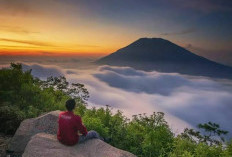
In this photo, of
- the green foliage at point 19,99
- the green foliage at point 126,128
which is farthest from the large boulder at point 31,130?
the green foliage at point 19,99

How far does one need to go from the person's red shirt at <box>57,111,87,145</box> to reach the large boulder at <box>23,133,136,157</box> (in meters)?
0.15

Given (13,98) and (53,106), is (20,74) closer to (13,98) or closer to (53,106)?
(13,98)

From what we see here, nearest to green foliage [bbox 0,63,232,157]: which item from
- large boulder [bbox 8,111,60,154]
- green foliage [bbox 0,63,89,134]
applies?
green foliage [bbox 0,63,89,134]

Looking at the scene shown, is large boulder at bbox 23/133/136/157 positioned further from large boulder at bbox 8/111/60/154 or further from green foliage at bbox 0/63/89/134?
green foliage at bbox 0/63/89/134

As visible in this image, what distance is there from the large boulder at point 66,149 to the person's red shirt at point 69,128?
152mm

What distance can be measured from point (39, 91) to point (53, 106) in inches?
67.4

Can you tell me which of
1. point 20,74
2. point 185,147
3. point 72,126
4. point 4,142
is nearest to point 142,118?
point 185,147

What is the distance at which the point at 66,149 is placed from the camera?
6797 millimetres

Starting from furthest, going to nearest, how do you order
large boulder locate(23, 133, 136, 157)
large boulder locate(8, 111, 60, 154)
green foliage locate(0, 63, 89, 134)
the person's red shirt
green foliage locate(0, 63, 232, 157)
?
green foliage locate(0, 63, 89, 134), large boulder locate(8, 111, 60, 154), green foliage locate(0, 63, 232, 157), the person's red shirt, large boulder locate(23, 133, 136, 157)

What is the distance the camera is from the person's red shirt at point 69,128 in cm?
705

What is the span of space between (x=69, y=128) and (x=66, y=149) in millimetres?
588

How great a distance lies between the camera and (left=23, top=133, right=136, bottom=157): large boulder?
644cm

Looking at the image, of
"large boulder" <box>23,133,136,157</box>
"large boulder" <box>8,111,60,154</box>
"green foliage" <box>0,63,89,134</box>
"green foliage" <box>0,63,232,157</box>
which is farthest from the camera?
"green foliage" <box>0,63,89,134</box>

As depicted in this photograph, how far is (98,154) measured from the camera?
260 inches
